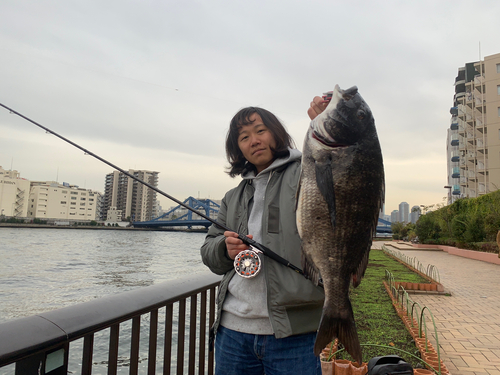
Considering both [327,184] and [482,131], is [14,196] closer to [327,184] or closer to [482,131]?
[327,184]

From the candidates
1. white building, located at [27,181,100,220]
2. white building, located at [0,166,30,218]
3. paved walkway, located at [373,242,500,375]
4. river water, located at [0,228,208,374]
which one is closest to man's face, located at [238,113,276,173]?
paved walkway, located at [373,242,500,375]

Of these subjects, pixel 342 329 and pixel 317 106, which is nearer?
pixel 342 329

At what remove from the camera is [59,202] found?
67.6 metres

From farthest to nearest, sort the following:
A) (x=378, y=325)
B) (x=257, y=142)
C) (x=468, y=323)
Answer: (x=468, y=323) < (x=378, y=325) < (x=257, y=142)

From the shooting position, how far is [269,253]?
1.48 metres

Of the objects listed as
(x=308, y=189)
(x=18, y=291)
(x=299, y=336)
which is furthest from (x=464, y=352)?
(x=18, y=291)

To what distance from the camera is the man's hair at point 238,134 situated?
1730 millimetres

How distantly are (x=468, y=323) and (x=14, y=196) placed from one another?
6395 centimetres

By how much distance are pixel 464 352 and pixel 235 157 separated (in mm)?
4221

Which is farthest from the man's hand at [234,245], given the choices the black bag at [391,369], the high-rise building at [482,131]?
the high-rise building at [482,131]

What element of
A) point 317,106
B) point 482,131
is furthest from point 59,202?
point 317,106

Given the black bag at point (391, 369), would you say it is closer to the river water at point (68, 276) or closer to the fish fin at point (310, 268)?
Result: the fish fin at point (310, 268)

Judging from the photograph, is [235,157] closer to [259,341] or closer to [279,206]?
[279,206]

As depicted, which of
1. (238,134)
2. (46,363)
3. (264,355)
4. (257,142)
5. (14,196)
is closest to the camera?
(46,363)
